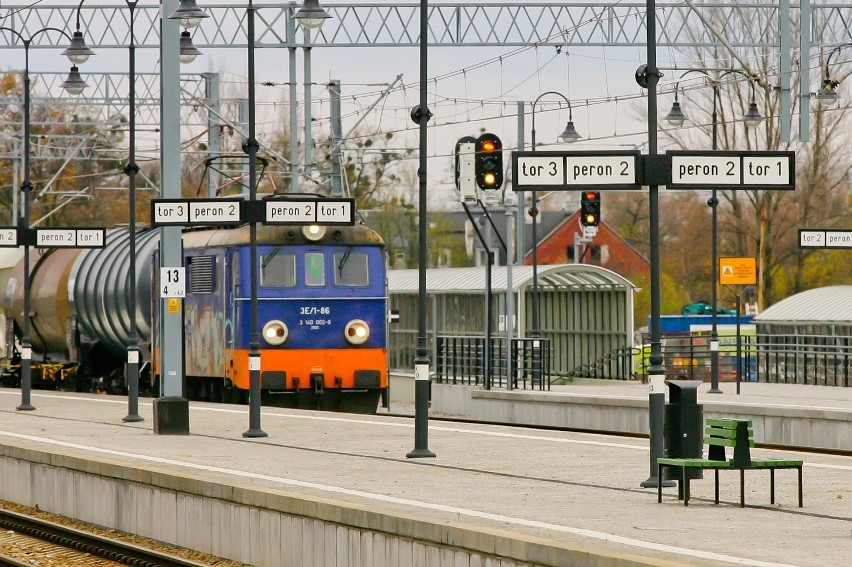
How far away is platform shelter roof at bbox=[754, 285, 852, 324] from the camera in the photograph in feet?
127

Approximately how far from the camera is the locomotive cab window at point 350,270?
26.8 metres

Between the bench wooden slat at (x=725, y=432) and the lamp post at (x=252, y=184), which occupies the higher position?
the lamp post at (x=252, y=184)

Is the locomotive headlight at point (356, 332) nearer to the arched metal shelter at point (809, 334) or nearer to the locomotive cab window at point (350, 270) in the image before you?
the locomotive cab window at point (350, 270)

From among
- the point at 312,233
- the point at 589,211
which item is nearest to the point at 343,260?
the point at 312,233

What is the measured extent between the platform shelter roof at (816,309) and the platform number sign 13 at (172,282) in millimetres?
20829

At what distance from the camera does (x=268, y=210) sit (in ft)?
68.2

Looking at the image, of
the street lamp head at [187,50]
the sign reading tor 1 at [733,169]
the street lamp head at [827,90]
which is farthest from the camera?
the street lamp head at [187,50]

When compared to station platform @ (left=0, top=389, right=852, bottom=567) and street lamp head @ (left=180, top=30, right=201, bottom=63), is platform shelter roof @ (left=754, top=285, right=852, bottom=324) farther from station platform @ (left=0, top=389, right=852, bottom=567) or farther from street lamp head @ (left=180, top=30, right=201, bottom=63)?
station platform @ (left=0, top=389, right=852, bottom=567)

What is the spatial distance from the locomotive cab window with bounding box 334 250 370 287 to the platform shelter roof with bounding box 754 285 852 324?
15509 mm

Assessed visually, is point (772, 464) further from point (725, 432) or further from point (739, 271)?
point (739, 271)

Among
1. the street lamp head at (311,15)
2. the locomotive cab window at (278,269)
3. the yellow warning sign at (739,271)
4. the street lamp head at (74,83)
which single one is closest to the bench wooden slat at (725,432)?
the street lamp head at (311,15)

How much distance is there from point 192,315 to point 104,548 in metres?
13.9

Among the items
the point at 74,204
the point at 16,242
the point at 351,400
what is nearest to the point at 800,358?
the point at 351,400

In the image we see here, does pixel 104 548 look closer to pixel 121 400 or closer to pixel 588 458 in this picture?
pixel 588 458
